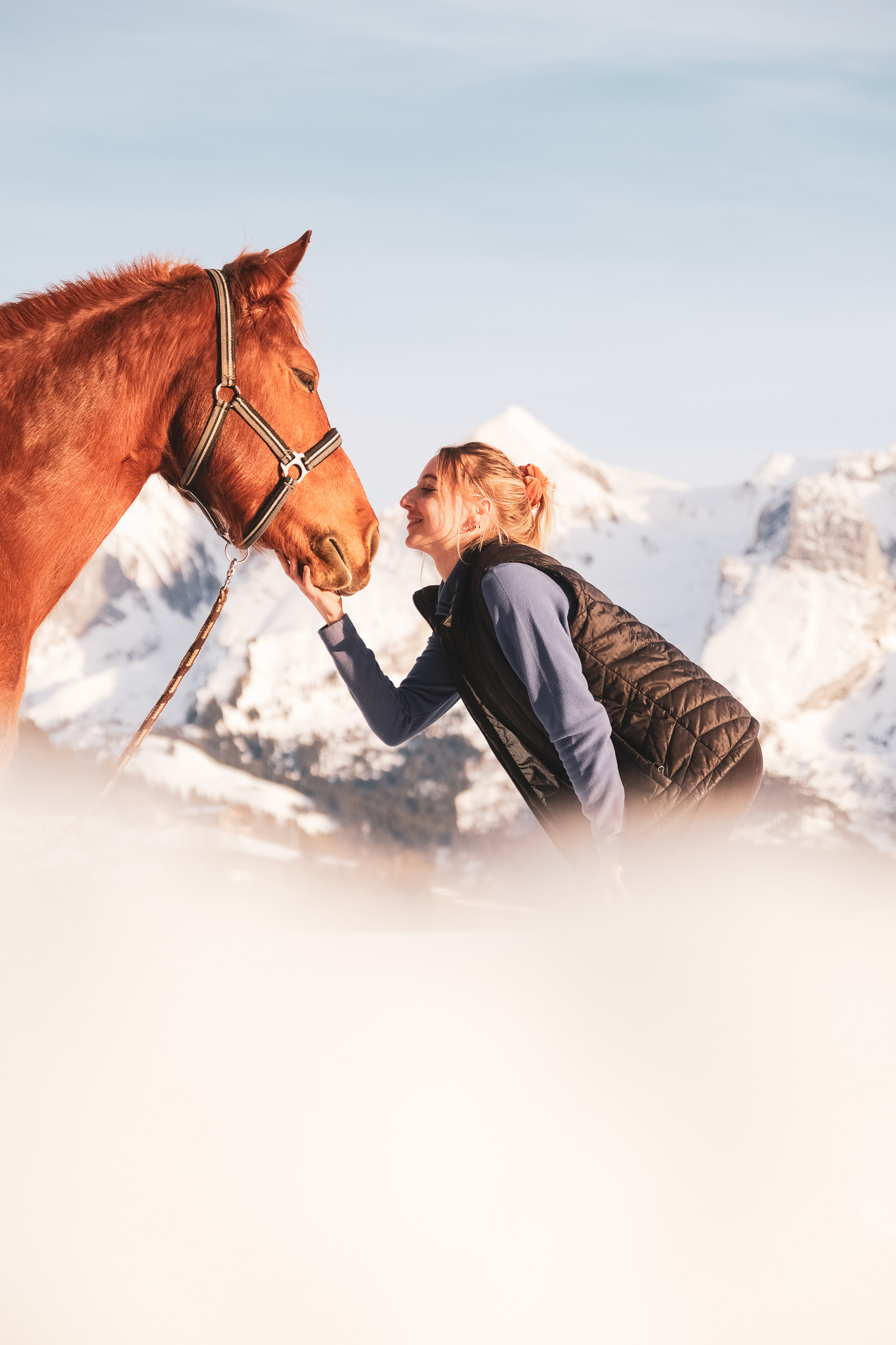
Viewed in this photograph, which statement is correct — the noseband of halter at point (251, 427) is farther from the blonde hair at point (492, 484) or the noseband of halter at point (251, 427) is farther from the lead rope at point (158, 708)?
the blonde hair at point (492, 484)

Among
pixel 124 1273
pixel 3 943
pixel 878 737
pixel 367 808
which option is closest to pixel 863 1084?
pixel 124 1273

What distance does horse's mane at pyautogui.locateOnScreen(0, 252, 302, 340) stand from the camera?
2.11m

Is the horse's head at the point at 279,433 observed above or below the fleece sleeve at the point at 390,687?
above

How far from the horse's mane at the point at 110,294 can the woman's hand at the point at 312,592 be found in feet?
1.97

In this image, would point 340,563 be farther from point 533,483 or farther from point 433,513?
point 533,483

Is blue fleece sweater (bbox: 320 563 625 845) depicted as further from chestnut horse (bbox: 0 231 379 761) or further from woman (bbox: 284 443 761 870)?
chestnut horse (bbox: 0 231 379 761)

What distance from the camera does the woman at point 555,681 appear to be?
7.23ft

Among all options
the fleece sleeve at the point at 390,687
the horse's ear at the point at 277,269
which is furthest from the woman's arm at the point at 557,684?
the horse's ear at the point at 277,269

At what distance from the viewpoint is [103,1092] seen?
2.43 metres

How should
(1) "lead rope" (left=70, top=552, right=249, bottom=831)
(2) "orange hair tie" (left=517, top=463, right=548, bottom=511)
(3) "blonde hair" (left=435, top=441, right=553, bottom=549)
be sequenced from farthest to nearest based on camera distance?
1. (2) "orange hair tie" (left=517, top=463, right=548, bottom=511)
2. (3) "blonde hair" (left=435, top=441, right=553, bottom=549)
3. (1) "lead rope" (left=70, top=552, right=249, bottom=831)

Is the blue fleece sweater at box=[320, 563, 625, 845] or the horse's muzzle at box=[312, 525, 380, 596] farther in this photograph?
the horse's muzzle at box=[312, 525, 380, 596]

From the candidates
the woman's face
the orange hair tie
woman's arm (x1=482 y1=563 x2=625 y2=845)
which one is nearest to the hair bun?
the orange hair tie

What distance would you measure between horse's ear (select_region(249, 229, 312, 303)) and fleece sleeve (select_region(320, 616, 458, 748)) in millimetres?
898

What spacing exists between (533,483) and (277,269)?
3.05ft
